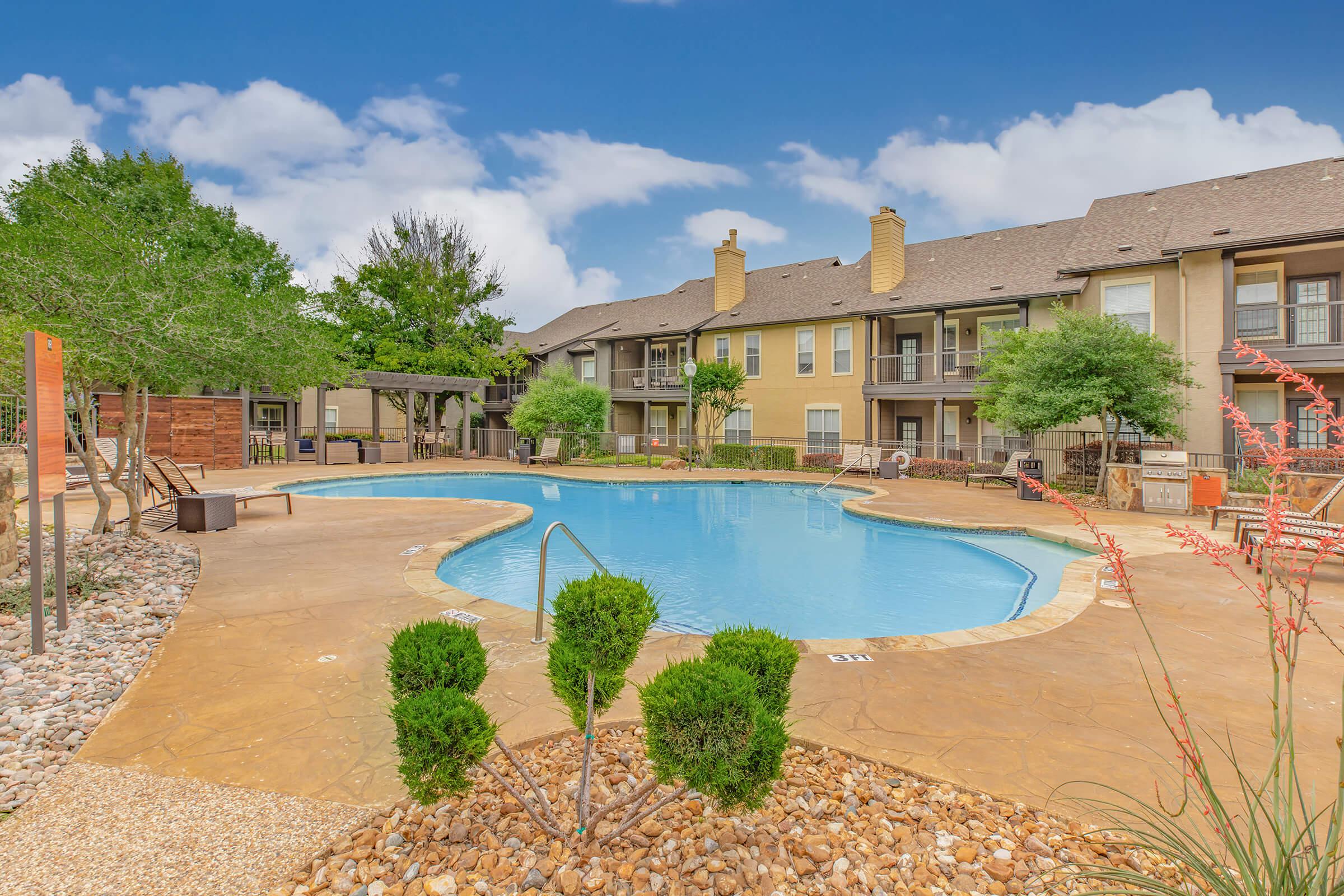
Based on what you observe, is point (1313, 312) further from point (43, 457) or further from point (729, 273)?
point (43, 457)

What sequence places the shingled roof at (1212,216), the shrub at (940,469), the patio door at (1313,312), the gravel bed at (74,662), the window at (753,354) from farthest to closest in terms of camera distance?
the window at (753,354) → the shrub at (940,469) → the patio door at (1313,312) → the shingled roof at (1212,216) → the gravel bed at (74,662)

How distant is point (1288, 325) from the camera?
50.7 feet

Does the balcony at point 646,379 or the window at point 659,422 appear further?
the window at point 659,422

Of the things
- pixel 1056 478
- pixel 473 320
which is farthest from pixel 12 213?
pixel 1056 478

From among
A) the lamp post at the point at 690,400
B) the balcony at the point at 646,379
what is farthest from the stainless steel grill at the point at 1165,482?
the balcony at the point at 646,379

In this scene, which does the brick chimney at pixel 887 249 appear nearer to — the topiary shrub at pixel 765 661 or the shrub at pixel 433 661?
the topiary shrub at pixel 765 661

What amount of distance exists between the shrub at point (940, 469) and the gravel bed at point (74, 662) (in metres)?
17.2

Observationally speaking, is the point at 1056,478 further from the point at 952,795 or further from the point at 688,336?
the point at 952,795

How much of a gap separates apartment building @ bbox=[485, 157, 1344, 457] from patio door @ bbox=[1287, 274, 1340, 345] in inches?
1.3

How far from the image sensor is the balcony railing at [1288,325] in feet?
49.3

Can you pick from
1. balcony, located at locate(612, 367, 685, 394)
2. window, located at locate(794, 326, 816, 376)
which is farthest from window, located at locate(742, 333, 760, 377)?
balcony, located at locate(612, 367, 685, 394)

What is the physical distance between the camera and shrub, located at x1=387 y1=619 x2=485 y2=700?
236cm

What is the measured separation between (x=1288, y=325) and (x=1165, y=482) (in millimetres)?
8144

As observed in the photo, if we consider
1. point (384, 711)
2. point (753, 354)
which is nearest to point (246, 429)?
point (753, 354)
